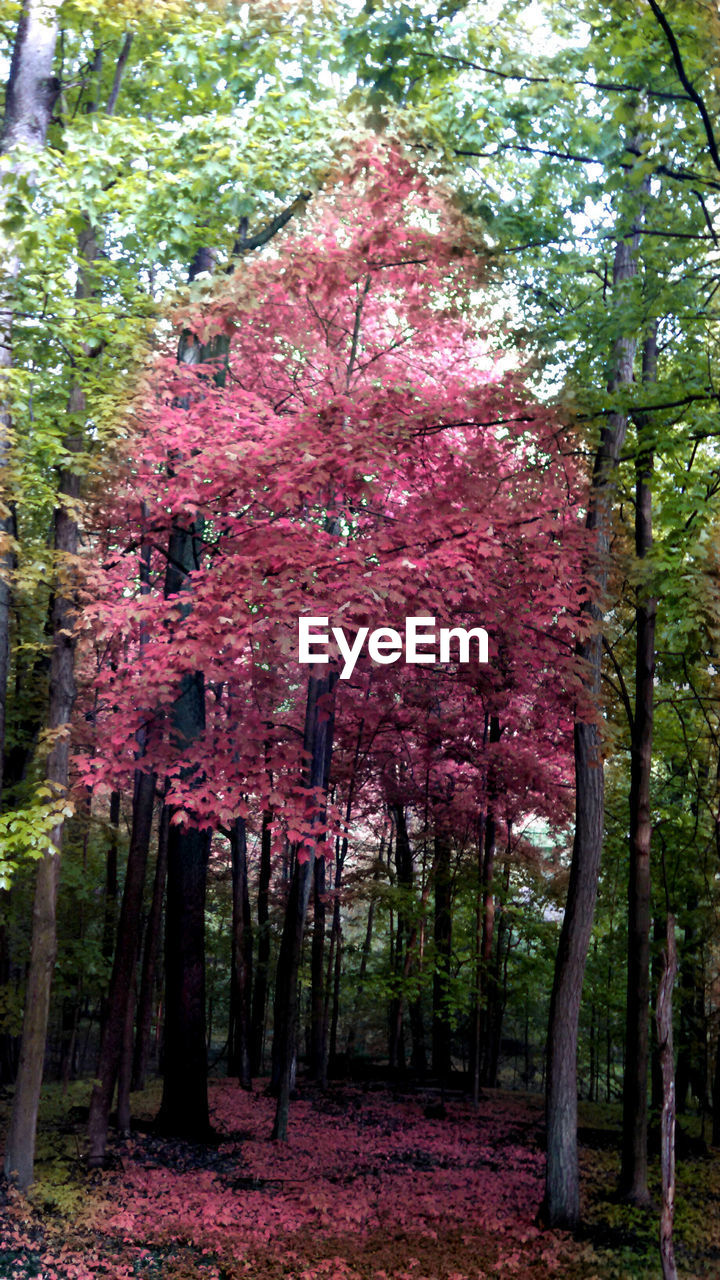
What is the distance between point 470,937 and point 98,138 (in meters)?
15.7

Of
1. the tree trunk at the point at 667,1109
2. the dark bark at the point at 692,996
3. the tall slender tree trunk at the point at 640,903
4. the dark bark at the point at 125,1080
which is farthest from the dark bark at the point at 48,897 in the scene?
the dark bark at the point at 692,996

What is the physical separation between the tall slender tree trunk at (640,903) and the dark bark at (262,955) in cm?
660

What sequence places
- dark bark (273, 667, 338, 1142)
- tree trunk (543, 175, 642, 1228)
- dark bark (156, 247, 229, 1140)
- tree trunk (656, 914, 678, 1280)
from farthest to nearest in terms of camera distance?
dark bark (273, 667, 338, 1142) → dark bark (156, 247, 229, 1140) → tree trunk (543, 175, 642, 1228) → tree trunk (656, 914, 678, 1280)

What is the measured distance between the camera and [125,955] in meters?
9.68

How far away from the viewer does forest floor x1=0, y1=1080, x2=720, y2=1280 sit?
6.74 m

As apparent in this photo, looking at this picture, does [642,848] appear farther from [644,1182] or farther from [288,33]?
[288,33]

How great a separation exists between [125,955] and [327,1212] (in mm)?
3120

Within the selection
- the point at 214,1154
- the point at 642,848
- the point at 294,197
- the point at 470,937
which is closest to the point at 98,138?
the point at 294,197

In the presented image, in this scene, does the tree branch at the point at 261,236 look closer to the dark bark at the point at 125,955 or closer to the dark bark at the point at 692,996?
the dark bark at the point at 125,955

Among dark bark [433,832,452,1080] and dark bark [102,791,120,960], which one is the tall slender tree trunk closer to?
dark bark [433,832,452,1080]

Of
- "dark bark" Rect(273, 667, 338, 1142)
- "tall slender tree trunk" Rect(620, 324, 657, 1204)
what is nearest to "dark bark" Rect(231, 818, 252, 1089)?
"dark bark" Rect(273, 667, 338, 1142)

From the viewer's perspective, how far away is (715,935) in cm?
1225

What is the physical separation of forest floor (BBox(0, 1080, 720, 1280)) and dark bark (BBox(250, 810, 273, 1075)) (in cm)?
522

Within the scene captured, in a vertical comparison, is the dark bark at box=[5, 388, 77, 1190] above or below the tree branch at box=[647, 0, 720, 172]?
below
